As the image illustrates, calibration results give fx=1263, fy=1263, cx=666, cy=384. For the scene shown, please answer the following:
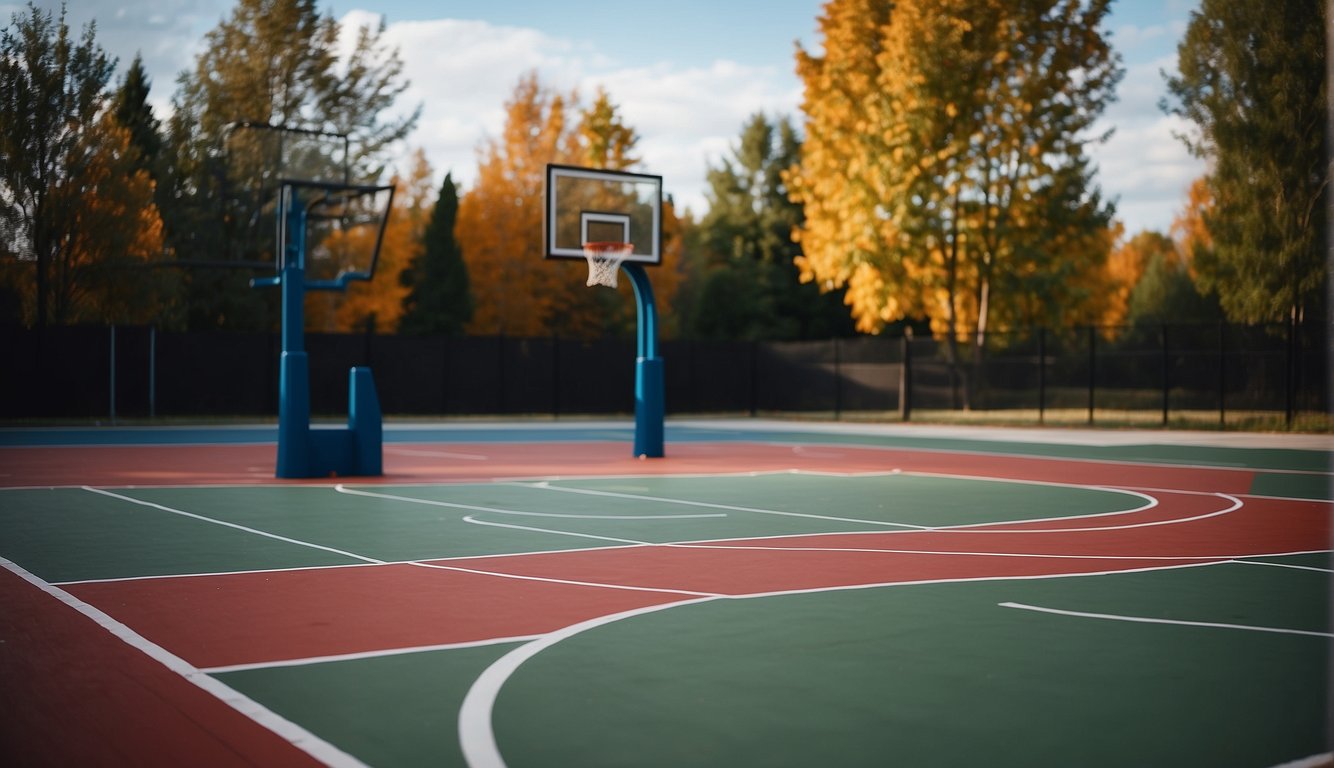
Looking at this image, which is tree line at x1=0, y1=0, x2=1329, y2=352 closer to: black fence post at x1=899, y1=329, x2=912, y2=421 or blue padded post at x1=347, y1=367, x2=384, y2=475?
black fence post at x1=899, y1=329, x2=912, y2=421

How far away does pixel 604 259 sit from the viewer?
1919cm

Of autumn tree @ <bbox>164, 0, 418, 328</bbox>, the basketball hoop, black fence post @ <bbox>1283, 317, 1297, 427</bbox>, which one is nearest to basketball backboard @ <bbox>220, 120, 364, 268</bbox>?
autumn tree @ <bbox>164, 0, 418, 328</bbox>

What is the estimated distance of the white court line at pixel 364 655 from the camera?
558cm

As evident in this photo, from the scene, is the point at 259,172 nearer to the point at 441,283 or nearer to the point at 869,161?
the point at 441,283

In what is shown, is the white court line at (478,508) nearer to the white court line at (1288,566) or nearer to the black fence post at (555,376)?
Answer: the white court line at (1288,566)

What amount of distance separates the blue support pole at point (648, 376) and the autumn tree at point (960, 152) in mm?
15112

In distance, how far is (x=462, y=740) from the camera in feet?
14.7

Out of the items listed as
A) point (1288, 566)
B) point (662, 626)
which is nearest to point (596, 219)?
point (1288, 566)

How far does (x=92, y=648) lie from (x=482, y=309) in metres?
41.2

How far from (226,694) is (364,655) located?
0.85 meters

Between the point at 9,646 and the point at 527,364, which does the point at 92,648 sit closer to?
the point at 9,646

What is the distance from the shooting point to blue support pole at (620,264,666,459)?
19281 millimetres

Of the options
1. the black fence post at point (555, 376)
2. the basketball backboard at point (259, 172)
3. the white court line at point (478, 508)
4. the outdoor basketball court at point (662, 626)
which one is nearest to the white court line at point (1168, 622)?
the outdoor basketball court at point (662, 626)

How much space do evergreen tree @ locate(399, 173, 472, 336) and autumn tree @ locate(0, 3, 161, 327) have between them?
14587 mm
